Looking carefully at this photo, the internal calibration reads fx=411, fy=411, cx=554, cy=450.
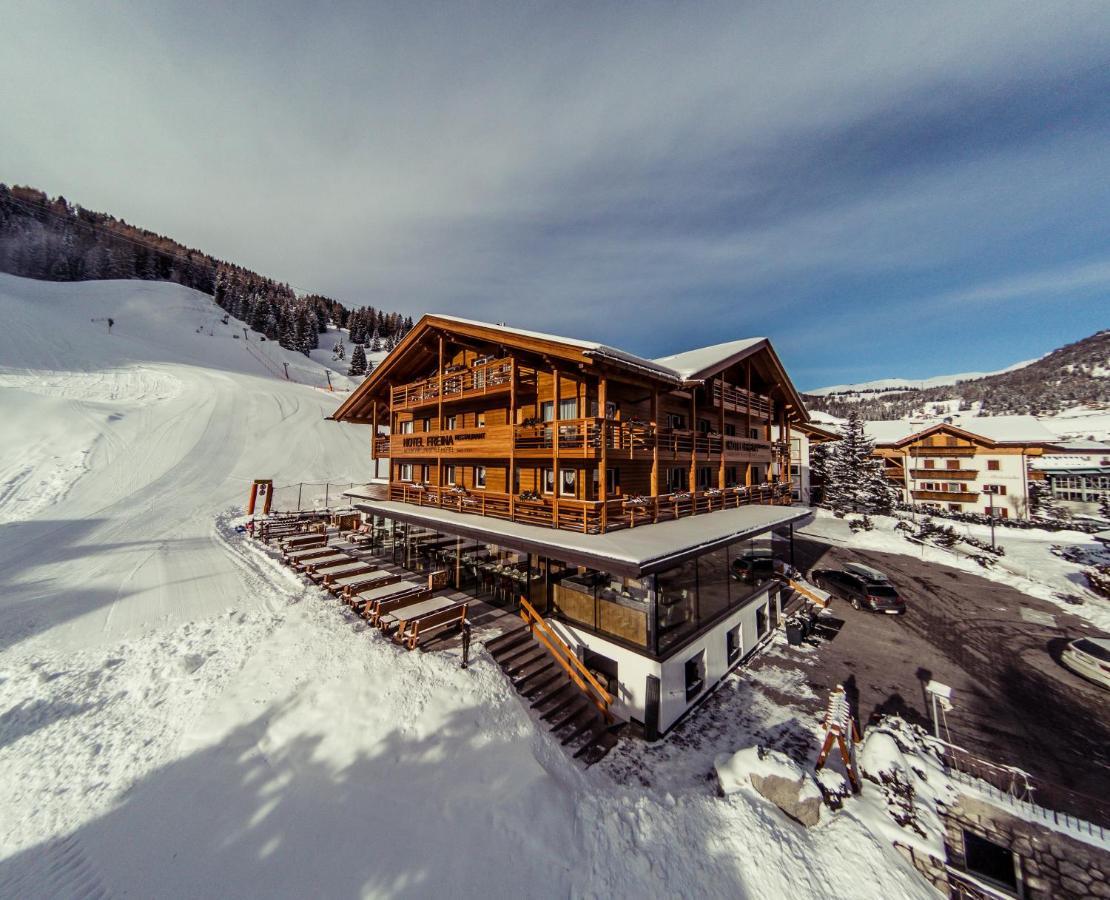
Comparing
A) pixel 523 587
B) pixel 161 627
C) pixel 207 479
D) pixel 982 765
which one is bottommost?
pixel 982 765

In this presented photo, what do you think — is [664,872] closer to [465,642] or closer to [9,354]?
[465,642]

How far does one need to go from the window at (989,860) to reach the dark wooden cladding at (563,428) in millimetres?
9282

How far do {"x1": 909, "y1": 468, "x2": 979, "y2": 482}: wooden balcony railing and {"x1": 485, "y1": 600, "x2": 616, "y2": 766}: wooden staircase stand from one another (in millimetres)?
47360

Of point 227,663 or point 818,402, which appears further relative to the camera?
point 818,402

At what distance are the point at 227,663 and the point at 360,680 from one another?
3968 millimetres

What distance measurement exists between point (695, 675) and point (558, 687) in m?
4.25

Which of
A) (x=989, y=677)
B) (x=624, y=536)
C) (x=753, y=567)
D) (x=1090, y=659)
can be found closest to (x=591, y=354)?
(x=624, y=536)

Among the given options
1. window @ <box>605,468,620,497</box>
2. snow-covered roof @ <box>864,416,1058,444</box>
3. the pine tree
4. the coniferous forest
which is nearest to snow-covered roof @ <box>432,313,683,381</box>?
window @ <box>605,468,620,497</box>

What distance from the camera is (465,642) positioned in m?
10.7

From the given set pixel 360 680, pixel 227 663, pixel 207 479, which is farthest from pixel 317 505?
pixel 360 680

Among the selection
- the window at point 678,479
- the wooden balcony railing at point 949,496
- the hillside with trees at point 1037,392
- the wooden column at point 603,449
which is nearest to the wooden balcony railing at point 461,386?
the wooden column at point 603,449

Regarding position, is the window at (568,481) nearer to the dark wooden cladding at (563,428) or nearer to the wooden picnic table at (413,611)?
the dark wooden cladding at (563,428)

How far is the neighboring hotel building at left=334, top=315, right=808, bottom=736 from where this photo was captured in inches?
439

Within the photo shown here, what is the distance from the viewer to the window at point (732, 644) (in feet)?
46.0
